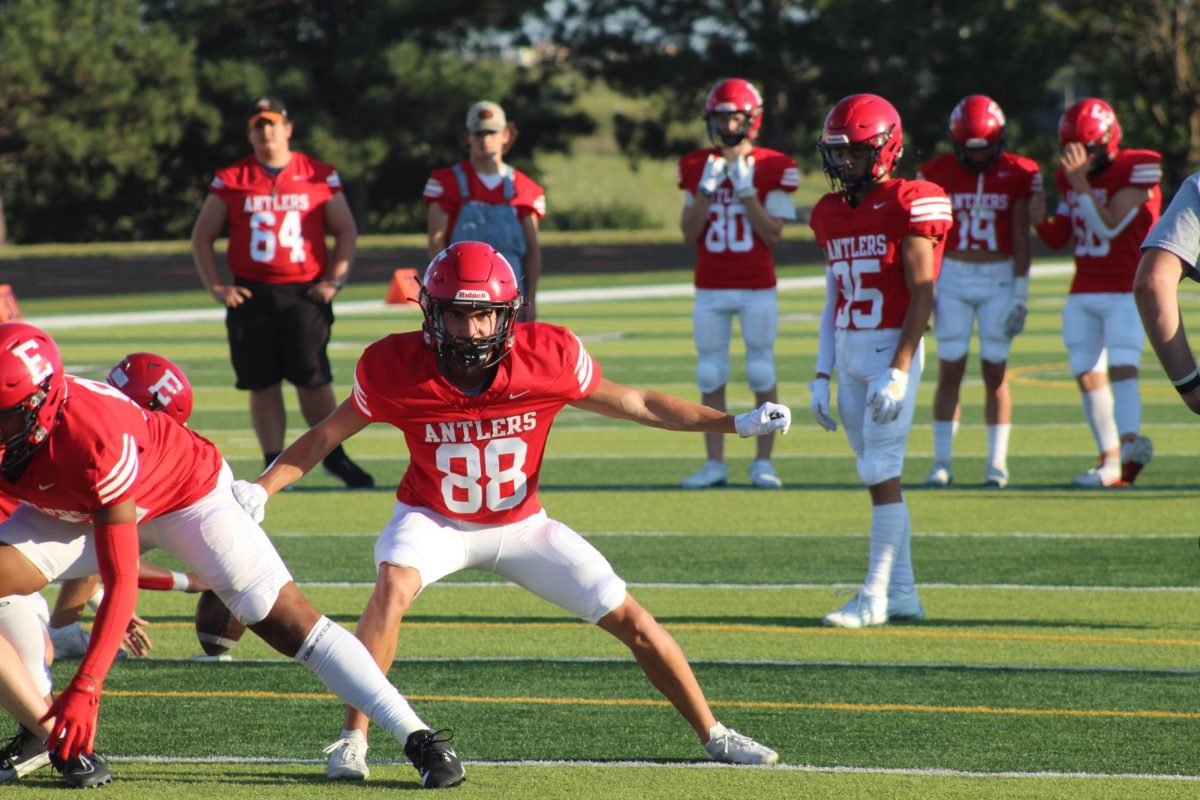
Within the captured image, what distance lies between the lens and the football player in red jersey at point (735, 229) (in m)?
8.72

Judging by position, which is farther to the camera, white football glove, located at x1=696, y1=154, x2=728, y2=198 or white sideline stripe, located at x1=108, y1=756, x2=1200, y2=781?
white football glove, located at x1=696, y1=154, x2=728, y2=198

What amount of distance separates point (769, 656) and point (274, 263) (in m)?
4.13

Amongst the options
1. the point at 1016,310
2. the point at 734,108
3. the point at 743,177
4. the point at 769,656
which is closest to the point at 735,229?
the point at 743,177

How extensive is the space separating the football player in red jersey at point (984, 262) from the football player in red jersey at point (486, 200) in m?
2.09

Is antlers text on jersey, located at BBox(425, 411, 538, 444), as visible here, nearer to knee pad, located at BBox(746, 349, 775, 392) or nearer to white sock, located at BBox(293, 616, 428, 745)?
white sock, located at BBox(293, 616, 428, 745)


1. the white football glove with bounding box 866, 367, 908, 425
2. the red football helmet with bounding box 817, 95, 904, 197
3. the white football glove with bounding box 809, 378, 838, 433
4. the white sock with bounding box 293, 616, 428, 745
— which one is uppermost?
the red football helmet with bounding box 817, 95, 904, 197

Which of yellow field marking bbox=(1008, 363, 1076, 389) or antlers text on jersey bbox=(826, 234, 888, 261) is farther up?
antlers text on jersey bbox=(826, 234, 888, 261)

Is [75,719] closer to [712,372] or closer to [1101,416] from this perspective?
[712,372]

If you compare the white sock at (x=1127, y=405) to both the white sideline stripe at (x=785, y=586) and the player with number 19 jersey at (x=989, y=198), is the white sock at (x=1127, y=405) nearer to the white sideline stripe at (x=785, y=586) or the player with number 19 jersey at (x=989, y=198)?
the player with number 19 jersey at (x=989, y=198)

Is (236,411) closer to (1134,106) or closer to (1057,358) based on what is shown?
(1057,358)

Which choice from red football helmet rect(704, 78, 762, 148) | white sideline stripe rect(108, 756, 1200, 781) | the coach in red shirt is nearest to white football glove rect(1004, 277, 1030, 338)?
red football helmet rect(704, 78, 762, 148)

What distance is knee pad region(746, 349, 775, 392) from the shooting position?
9031mm

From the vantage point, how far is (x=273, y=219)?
8.82 m

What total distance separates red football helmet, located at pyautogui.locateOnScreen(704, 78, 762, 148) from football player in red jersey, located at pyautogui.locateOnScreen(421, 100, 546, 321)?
99 centimetres
